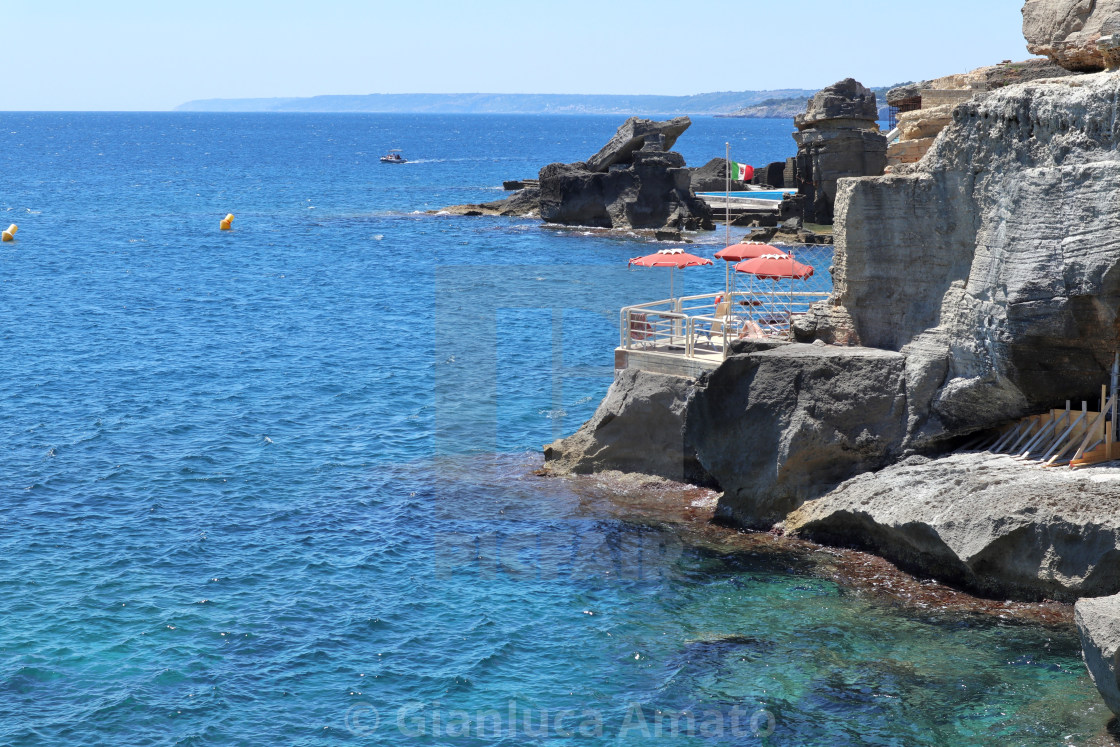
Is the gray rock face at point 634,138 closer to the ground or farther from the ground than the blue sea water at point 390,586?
farther from the ground

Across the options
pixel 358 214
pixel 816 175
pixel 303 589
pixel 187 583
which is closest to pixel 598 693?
pixel 303 589

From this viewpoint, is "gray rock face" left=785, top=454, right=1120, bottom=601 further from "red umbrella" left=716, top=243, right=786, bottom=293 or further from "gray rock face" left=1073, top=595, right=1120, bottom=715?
"red umbrella" left=716, top=243, right=786, bottom=293

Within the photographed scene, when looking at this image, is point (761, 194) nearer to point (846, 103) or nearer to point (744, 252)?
point (846, 103)

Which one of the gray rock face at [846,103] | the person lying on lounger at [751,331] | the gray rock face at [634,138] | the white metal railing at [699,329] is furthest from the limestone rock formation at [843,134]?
the person lying on lounger at [751,331]

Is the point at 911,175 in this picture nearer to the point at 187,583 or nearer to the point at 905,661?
the point at 905,661

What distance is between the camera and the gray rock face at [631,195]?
6481cm

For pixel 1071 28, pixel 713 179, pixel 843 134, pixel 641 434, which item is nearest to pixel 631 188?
pixel 713 179

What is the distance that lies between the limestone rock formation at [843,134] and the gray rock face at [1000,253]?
34.5 m

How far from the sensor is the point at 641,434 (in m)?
22.7

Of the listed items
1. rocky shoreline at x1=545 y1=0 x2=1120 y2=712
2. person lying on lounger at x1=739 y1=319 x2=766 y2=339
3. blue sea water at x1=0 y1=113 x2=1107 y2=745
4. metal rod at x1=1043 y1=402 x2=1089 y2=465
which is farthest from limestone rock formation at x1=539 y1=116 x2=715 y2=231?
metal rod at x1=1043 y1=402 x2=1089 y2=465

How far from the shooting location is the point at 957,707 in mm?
13680

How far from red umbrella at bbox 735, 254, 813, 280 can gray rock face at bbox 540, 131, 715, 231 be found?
40.3 m

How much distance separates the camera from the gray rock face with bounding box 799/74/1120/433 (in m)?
15.9

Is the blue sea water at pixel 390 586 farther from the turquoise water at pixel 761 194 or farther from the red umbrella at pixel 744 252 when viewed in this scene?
the turquoise water at pixel 761 194
